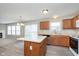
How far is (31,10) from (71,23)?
65cm

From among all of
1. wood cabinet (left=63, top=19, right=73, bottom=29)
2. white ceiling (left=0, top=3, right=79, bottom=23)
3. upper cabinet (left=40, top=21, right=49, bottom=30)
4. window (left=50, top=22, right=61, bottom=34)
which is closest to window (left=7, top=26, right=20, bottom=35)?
white ceiling (left=0, top=3, right=79, bottom=23)

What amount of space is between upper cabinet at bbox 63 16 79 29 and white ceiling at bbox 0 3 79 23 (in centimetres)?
9

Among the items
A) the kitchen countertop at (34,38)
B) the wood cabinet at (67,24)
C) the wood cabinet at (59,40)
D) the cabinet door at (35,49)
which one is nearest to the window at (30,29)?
the kitchen countertop at (34,38)

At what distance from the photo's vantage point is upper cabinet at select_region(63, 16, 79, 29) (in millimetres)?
1325

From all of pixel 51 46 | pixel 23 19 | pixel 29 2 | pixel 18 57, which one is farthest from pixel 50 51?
pixel 29 2

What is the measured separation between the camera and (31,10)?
1.29 meters

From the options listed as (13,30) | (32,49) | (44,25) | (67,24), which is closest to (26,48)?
(32,49)

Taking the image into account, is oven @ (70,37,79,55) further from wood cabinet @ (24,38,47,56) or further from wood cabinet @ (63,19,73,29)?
wood cabinet @ (24,38,47,56)

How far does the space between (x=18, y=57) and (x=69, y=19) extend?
3.12 ft

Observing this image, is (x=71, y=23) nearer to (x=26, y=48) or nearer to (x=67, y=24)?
(x=67, y=24)

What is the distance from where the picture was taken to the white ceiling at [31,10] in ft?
3.92

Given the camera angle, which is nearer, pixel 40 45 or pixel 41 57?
pixel 41 57

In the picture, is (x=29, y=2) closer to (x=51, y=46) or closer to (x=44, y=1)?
(x=44, y=1)

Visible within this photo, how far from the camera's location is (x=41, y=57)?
1.24 meters
